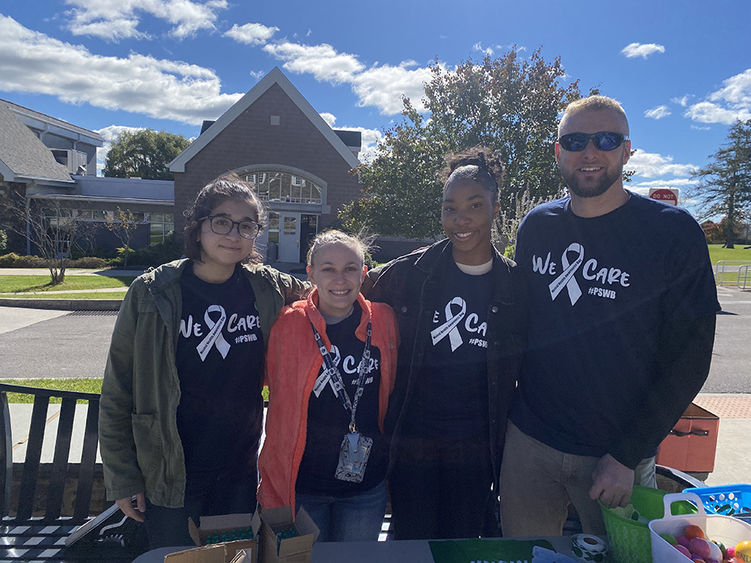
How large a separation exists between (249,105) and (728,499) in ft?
77.6

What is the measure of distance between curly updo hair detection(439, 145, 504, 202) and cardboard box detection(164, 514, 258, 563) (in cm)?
163

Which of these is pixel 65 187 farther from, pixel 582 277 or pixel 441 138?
pixel 582 277

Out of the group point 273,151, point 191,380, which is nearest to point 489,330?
point 191,380

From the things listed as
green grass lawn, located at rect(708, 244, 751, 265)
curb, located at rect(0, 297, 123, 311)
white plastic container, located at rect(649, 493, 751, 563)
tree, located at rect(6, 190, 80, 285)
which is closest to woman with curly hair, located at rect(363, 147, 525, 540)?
white plastic container, located at rect(649, 493, 751, 563)

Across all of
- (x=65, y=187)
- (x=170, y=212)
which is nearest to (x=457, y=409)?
(x=170, y=212)

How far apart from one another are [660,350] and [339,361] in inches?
52.4

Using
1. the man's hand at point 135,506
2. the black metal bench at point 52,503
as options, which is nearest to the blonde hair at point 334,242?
the man's hand at point 135,506

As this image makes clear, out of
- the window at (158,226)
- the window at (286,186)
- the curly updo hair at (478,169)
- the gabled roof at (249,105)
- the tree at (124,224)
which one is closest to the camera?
the curly updo hair at (478,169)

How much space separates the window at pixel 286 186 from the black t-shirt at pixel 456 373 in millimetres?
22398

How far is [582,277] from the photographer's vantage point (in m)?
2.16

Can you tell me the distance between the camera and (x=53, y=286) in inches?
588

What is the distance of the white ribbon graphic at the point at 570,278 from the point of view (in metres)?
2.18

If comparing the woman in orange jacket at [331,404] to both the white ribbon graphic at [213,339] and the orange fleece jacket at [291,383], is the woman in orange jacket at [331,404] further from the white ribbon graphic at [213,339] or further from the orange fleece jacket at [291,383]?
the white ribbon graphic at [213,339]

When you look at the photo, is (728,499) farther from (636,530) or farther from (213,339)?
(213,339)
